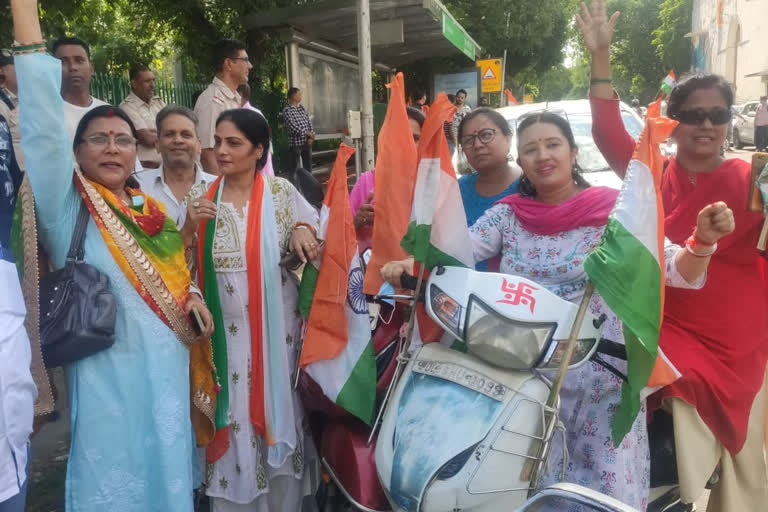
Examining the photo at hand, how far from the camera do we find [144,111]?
17.9 ft

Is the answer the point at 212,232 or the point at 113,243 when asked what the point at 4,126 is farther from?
the point at 212,232

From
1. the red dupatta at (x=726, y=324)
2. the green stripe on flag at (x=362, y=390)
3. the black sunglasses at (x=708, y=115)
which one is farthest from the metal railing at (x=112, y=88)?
the red dupatta at (x=726, y=324)

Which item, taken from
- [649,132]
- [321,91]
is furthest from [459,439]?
[321,91]

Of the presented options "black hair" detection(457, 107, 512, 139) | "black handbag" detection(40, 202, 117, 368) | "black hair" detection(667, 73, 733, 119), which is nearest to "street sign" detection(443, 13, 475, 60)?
"black hair" detection(457, 107, 512, 139)

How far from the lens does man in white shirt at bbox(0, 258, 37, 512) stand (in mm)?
1582

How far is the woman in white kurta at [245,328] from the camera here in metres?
2.64

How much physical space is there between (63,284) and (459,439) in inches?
50.7

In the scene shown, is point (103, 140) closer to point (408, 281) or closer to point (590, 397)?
point (408, 281)

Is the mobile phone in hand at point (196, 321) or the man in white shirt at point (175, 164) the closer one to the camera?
the mobile phone in hand at point (196, 321)

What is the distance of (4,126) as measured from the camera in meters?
2.03

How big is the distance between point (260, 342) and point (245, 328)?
87mm

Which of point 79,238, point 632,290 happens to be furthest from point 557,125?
point 79,238

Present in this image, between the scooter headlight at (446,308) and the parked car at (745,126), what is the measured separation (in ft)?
75.6

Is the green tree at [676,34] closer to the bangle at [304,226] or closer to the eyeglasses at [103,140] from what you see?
the bangle at [304,226]
